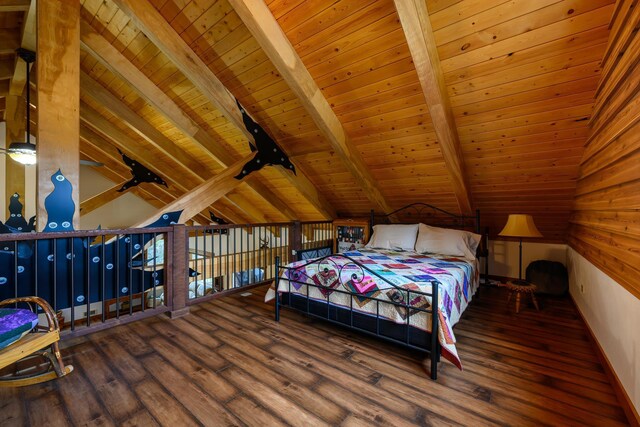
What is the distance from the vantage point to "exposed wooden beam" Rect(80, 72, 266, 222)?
3.79m

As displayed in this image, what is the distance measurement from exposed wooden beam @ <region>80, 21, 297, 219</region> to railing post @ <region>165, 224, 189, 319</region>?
1729mm

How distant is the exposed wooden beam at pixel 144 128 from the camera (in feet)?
12.4

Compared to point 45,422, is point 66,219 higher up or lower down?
higher up

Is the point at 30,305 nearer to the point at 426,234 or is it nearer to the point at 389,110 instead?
the point at 389,110

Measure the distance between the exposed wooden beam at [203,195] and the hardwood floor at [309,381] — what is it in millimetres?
1292

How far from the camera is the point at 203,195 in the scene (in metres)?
3.64

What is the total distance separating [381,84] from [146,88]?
112 inches

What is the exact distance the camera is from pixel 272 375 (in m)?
1.92

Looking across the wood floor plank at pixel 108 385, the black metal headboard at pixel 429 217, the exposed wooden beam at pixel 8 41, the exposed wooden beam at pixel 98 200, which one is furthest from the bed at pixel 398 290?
the exposed wooden beam at pixel 98 200

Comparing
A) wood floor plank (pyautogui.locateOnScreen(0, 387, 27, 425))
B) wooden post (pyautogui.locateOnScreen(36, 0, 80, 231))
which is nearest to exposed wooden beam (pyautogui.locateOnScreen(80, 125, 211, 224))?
wooden post (pyautogui.locateOnScreen(36, 0, 80, 231))

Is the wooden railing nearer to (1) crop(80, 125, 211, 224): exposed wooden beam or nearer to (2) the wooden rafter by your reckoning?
(2) the wooden rafter

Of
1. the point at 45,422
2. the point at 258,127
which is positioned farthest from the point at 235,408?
the point at 258,127

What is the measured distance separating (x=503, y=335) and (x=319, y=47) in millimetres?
3223

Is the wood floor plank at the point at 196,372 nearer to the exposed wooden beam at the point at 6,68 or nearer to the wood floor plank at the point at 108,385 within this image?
the wood floor plank at the point at 108,385
